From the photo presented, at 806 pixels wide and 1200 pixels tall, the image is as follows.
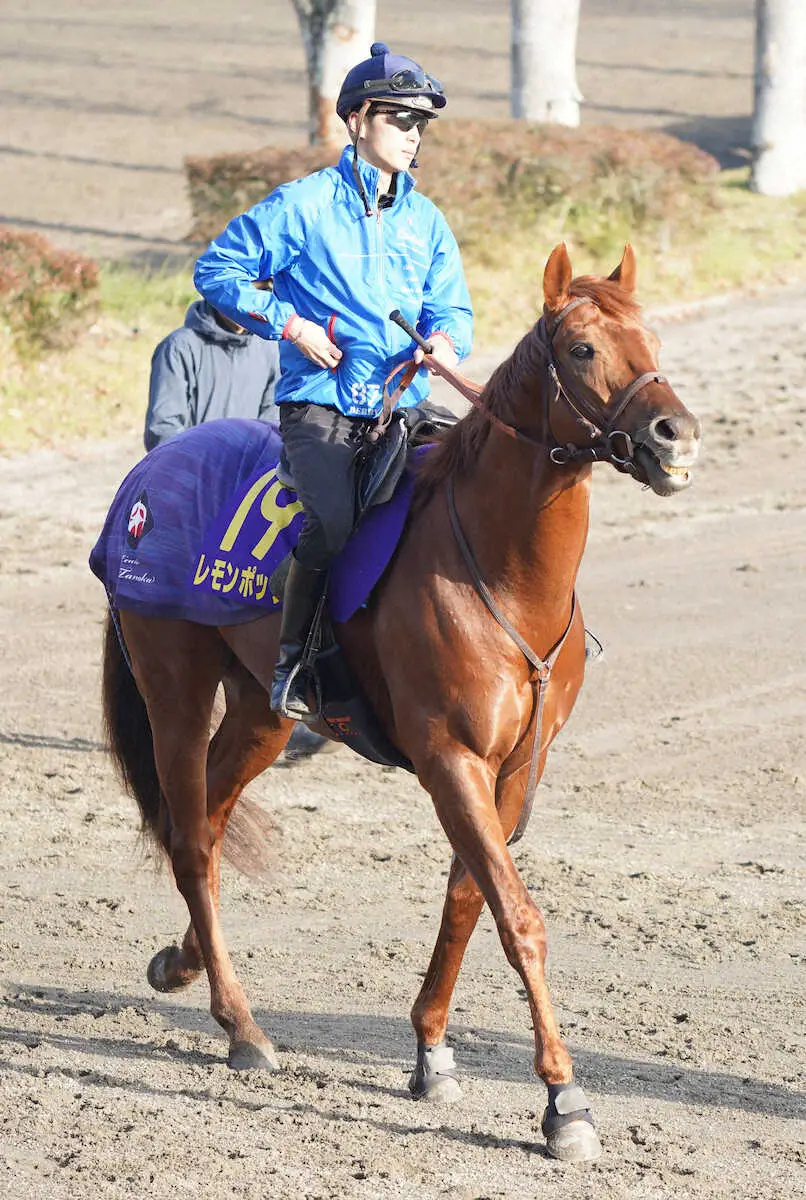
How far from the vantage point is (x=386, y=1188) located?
13.5 feet

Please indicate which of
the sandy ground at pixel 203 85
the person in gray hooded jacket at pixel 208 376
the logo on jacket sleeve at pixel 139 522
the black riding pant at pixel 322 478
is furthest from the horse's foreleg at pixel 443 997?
the sandy ground at pixel 203 85

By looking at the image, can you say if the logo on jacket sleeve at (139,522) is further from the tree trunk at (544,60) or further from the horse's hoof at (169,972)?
the tree trunk at (544,60)

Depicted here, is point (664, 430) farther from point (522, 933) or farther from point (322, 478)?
point (522, 933)

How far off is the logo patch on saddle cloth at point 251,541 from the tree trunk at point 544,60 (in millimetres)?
14943

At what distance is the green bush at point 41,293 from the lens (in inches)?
516

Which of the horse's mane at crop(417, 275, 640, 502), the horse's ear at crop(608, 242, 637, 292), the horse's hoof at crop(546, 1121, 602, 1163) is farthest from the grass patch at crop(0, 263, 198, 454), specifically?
the horse's hoof at crop(546, 1121, 602, 1163)

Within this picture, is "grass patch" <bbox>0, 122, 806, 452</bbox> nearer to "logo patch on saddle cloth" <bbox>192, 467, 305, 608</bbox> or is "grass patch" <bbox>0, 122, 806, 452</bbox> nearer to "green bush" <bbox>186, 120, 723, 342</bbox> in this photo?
"green bush" <bbox>186, 120, 723, 342</bbox>

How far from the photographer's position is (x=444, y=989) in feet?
15.5

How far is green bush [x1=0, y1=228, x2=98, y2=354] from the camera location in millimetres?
13109

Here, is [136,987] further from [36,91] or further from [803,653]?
[36,91]

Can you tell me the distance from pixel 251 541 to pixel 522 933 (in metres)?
1.61

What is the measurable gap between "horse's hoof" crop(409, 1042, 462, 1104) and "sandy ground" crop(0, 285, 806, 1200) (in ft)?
0.16

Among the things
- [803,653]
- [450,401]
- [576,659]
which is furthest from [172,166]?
[576,659]

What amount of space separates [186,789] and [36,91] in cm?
2504
